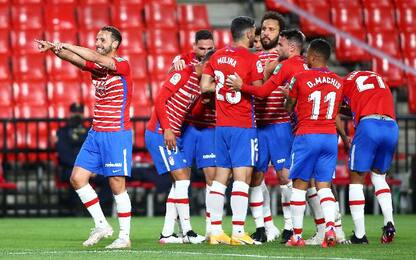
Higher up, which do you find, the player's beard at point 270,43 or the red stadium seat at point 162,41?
the red stadium seat at point 162,41

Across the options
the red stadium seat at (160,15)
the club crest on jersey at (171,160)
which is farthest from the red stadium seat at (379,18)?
the club crest on jersey at (171,160)

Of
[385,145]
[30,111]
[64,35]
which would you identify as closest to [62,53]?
[385,145]

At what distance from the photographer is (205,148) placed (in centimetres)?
1301

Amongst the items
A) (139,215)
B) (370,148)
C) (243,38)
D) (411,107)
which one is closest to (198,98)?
(243,38)

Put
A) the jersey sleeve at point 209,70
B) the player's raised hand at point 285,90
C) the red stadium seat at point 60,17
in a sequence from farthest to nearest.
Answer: the red stadium seat at point 60,17, the jersey sleeve at point 209,70, the player's raised hand at point 285,90

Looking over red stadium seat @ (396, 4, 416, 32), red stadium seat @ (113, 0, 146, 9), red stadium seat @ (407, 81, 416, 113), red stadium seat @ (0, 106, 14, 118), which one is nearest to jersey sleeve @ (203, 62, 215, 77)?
red stadium seat @ (0, 106, 14, 118)

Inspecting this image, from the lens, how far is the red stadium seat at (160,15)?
72.5ft

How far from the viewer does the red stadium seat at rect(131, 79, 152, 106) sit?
2070 cm

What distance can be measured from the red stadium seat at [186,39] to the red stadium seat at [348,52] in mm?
2578

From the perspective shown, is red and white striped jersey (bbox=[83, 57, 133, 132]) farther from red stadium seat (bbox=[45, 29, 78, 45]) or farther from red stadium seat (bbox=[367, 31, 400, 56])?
red stadium seat (bbox=[367, 31, 400, 56])

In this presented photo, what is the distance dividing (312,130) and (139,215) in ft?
26.9

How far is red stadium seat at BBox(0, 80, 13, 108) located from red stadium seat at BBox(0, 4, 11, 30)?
4.90 ft

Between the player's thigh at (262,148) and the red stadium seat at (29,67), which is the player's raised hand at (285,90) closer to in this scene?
the player's thigh at (262,148)

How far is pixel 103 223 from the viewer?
12297 millimetres
